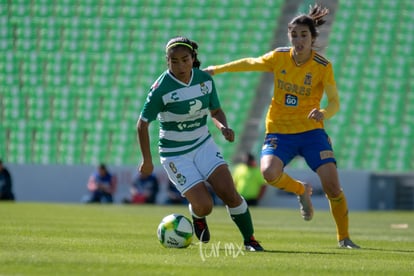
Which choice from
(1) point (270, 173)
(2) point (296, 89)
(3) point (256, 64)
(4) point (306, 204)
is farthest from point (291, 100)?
(4) point (306, 204)

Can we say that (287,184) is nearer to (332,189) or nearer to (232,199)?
(332,189)

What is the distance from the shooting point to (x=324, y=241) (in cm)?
1111

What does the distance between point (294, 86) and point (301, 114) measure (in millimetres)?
304

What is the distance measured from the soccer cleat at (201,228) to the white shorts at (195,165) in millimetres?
448

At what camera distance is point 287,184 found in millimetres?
10188

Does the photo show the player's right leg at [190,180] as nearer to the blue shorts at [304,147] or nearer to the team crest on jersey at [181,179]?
Answer: the team crest on jersey at [181,179]

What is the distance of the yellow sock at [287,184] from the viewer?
395 inches

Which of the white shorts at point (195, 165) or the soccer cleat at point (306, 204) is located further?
the soccer cleat at point (306, 204)

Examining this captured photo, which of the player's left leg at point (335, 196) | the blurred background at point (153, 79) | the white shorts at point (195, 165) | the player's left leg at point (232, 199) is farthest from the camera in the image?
the blurred background at point (153, 79)

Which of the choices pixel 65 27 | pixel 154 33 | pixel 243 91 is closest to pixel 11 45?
pixel 65 27

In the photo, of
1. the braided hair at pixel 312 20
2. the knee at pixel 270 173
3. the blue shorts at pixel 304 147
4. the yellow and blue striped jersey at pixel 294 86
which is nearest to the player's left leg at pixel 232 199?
the knee at pixel 270 173

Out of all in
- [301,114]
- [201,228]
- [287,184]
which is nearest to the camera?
[201,228]

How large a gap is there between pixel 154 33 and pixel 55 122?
4.16 meters

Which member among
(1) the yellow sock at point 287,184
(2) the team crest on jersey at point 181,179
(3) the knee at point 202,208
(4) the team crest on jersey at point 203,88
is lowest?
(3) the knee at point 202,208
